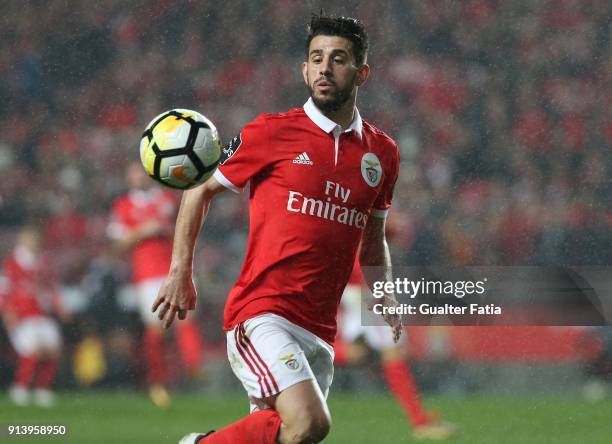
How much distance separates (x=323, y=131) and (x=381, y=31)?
30.0 ft

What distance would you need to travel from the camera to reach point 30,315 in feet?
30.8

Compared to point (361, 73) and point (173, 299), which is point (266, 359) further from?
point (361, 73)

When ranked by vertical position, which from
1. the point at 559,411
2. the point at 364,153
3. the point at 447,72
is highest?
the point at 447,72

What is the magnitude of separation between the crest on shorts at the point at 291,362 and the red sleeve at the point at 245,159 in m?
0.63

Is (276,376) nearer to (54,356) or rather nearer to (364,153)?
(364,153)

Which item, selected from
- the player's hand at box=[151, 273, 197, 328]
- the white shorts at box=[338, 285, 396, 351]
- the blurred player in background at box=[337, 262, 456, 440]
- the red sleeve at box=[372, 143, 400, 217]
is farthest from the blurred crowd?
the player's hand at box=[151, 273, 197, 328]

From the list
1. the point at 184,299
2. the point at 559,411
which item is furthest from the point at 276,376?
the point at 559,411

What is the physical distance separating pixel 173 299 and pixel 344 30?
1.16 metres

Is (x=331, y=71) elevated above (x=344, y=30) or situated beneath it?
situated beneath

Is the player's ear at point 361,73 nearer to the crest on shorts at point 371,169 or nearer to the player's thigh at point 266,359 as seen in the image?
the crest on shorts at point 371,169

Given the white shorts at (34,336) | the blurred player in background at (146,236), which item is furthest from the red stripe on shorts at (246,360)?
the white shorts at (34,336)

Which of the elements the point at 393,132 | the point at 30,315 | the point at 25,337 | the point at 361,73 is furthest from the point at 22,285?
the point at 361,73

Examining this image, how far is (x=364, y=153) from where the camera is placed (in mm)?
4102

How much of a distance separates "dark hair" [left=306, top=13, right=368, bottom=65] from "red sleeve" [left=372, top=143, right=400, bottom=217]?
0.38 metres
